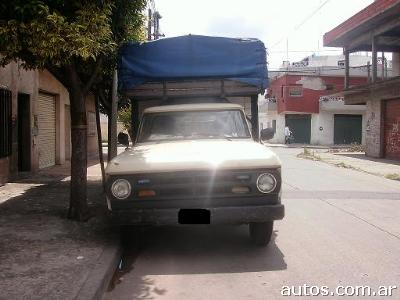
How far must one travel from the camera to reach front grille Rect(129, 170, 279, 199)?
5.47 metres

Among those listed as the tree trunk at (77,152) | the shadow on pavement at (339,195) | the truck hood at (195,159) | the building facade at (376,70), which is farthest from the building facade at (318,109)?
the truck hood at (195,159)

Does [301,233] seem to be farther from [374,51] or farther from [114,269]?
[374,51]

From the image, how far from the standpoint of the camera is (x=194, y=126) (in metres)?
7.04

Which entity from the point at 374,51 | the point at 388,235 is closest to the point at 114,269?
the point at 388,235

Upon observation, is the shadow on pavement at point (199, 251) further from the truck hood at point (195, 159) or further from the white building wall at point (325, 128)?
the white building wall at point (325, 128)

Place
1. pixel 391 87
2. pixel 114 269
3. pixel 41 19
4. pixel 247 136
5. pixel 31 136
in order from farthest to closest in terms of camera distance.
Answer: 1. pixel 391 87
2. pixel 31 136
3. pixel 247 136
4. pixel 41 19
5. pixel 114 269

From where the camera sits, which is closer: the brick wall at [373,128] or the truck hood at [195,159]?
the truck hood at [195,159]

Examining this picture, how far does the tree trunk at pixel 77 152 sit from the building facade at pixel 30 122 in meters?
3.85

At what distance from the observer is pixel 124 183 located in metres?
5.54

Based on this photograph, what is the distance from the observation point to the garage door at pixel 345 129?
145 ft

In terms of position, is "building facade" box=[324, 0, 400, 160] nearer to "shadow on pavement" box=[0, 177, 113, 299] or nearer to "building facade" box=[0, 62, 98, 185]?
"building facade" box=[0, 62, 98, 185]

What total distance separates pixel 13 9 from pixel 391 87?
1973 centimetres

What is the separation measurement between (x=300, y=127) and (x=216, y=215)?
4169 cm

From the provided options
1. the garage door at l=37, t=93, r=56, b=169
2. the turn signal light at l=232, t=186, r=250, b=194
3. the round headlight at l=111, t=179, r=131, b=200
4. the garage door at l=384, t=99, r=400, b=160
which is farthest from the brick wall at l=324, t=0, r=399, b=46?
the round headlight at l=111, t=179, r=131, b=200
